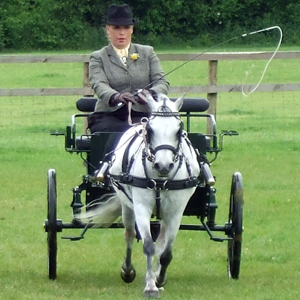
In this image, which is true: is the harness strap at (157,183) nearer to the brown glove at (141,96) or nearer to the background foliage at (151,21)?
the brown glove at (141,96)

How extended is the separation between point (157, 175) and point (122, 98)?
980 mm

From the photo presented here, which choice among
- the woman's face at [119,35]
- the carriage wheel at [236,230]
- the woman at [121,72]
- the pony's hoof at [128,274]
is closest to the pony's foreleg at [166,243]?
the pony's hoof at [128,274]

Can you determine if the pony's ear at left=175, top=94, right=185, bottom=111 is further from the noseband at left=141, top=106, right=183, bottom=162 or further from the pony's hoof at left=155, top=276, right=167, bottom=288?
the pony's hoof at left=155, top=276, right=167, bottom=288

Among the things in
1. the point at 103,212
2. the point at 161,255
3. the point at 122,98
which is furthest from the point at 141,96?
the point at 161,255

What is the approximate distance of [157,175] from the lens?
6137mm

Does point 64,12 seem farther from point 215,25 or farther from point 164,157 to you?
point 164,157

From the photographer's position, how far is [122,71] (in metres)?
7.45

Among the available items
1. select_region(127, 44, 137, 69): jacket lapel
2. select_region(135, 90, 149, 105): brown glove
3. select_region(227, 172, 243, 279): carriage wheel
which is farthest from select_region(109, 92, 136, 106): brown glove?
select_region(227, 172, 243, 279): carriage wheel

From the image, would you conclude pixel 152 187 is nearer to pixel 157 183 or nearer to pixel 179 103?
pixel 157 183

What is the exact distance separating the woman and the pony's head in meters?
1.15

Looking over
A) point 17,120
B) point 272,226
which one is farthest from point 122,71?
point 17,120

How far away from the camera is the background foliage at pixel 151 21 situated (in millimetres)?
46125

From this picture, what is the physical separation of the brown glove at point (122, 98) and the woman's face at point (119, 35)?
65cm

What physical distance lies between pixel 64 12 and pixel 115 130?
136 feet
